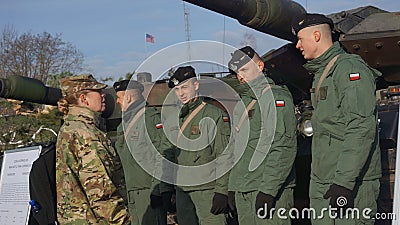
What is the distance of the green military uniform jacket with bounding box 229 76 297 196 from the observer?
5.66m

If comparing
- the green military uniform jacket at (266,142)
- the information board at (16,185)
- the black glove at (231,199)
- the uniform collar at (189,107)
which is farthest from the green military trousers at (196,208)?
the information board at (16,185)

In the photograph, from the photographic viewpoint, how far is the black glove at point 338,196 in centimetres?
449

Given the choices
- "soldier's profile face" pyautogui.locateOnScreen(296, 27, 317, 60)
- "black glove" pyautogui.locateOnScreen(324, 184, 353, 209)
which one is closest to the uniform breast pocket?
"soldier's profile face" pyautogui.locateOnScreen(296, 27, 317, 60)

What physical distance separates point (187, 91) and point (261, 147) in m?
1.26

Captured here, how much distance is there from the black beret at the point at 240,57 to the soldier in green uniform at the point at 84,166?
1.57m

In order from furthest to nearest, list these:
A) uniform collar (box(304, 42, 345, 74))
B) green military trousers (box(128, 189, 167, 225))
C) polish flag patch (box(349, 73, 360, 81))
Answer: green military trousers (box(128, 189, 167, 225)) < uniform collar (box(304, 42, 345, 74)) < polish flag patch (box(349, 73, 360, 81))

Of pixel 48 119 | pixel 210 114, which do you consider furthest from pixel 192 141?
pixel 48 119

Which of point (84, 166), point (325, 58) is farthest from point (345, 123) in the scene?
point (84, 166)

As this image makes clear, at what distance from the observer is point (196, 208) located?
6625 millimetres

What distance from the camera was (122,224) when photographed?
484 centimetres

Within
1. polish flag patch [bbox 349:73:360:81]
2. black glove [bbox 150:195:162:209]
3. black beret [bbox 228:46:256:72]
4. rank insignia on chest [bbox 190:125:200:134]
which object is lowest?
black glove [bbox 150:195:162:209]

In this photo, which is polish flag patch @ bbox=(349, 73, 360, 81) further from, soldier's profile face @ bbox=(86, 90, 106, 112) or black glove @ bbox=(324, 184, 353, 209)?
soldier's profile face @ bbox=(86, 90, 106, 112)

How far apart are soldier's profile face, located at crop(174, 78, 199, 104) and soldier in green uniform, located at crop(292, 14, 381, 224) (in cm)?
181

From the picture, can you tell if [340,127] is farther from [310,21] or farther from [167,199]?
[167,199]
